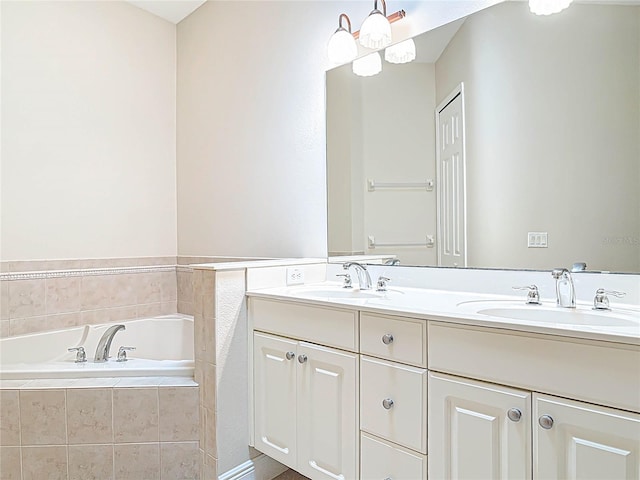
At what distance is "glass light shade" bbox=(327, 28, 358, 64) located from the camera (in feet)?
6.84

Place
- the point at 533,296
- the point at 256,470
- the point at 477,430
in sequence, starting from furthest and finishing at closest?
the point at 256,470 → the point at 533,296 → the point at 477,430

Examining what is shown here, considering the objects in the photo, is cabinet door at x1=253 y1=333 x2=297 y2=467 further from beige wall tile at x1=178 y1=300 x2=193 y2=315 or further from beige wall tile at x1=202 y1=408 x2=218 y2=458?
beige wall tile at x1=178 y1=300 x2=193 y2=315

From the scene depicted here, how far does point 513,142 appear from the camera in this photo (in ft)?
5.29

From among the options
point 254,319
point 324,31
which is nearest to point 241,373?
point 254,319

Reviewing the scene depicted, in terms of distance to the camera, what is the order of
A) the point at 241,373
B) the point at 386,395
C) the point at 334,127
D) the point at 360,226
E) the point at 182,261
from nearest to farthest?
1. the point at 386,395
2. the point at 241,373
3. the point at 360,226
4. the point at 334,127
5. the point at 182,261

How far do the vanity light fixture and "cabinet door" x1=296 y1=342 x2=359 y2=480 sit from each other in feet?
4.60

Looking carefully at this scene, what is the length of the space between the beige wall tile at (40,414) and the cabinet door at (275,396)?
82 centimetres

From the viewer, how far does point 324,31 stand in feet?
7.53

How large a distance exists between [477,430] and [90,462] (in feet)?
5.26

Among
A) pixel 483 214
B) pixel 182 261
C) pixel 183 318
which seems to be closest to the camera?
pixel 483 214

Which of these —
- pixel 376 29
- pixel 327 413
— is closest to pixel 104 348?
pixel 327 413

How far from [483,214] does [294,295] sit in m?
0.83

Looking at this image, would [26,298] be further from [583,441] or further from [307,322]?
[583,441]

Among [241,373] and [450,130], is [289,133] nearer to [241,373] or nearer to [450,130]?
[450,130]
